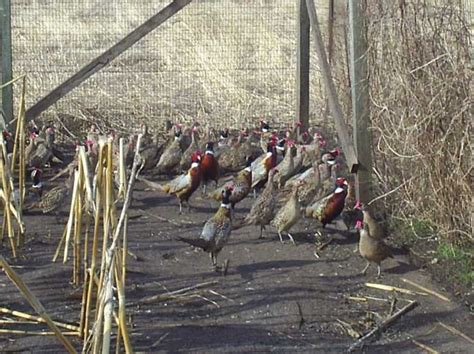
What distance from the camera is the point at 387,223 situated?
336 inches

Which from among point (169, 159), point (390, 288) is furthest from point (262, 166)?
point (390, 288)

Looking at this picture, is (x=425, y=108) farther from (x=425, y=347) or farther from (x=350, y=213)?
(x=425, y=347)

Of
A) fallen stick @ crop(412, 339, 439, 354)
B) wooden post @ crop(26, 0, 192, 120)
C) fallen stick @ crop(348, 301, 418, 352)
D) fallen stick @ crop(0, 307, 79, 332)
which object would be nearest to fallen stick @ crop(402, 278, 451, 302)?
fallen stick @ crop(348, 301, 418, 352)

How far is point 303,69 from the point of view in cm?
1129

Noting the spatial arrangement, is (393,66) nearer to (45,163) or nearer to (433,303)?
(433,303)

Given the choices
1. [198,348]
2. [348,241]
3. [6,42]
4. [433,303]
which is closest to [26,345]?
[198,348]

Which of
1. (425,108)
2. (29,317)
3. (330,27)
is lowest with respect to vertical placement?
(29,317)

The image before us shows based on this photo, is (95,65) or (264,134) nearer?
(95,65)

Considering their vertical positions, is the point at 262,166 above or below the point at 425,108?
below

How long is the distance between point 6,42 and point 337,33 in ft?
12.8

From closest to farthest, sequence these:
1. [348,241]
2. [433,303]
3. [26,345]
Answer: [26,345], [433,303], [348,241]

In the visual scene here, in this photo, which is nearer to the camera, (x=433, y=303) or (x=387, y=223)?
(x=433, y=303)

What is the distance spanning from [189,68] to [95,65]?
4.79 meters

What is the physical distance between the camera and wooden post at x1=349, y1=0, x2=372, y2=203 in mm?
8273
